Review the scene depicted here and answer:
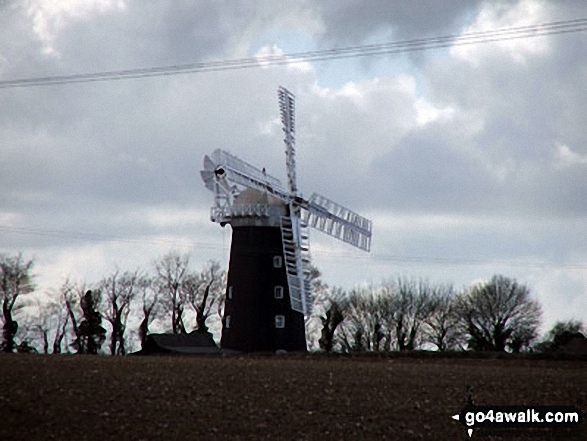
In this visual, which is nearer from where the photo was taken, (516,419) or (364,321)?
(516,419)

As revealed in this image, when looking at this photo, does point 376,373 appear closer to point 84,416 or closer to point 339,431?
point 339,431

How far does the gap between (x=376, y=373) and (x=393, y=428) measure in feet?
30.8

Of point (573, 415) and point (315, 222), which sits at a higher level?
point (315, 222)

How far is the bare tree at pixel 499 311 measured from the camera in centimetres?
9225

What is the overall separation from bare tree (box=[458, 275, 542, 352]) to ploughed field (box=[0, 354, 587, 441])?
174ft

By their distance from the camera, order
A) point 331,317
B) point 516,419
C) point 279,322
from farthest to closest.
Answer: point 331,317
point 279,322
point 516,419

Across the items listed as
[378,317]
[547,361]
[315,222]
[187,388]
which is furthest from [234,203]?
[378,317]

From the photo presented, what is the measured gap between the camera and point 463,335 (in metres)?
94.6

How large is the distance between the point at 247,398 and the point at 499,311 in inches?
2638

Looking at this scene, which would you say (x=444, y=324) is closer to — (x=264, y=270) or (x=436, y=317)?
(x=436, y=317)

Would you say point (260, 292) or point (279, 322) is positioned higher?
point (260, 292)

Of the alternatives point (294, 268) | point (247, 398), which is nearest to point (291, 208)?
point (294, 268)

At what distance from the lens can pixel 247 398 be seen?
3034 cm

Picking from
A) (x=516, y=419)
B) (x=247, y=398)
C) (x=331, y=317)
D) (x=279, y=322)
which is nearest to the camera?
(x=516, y=419)
